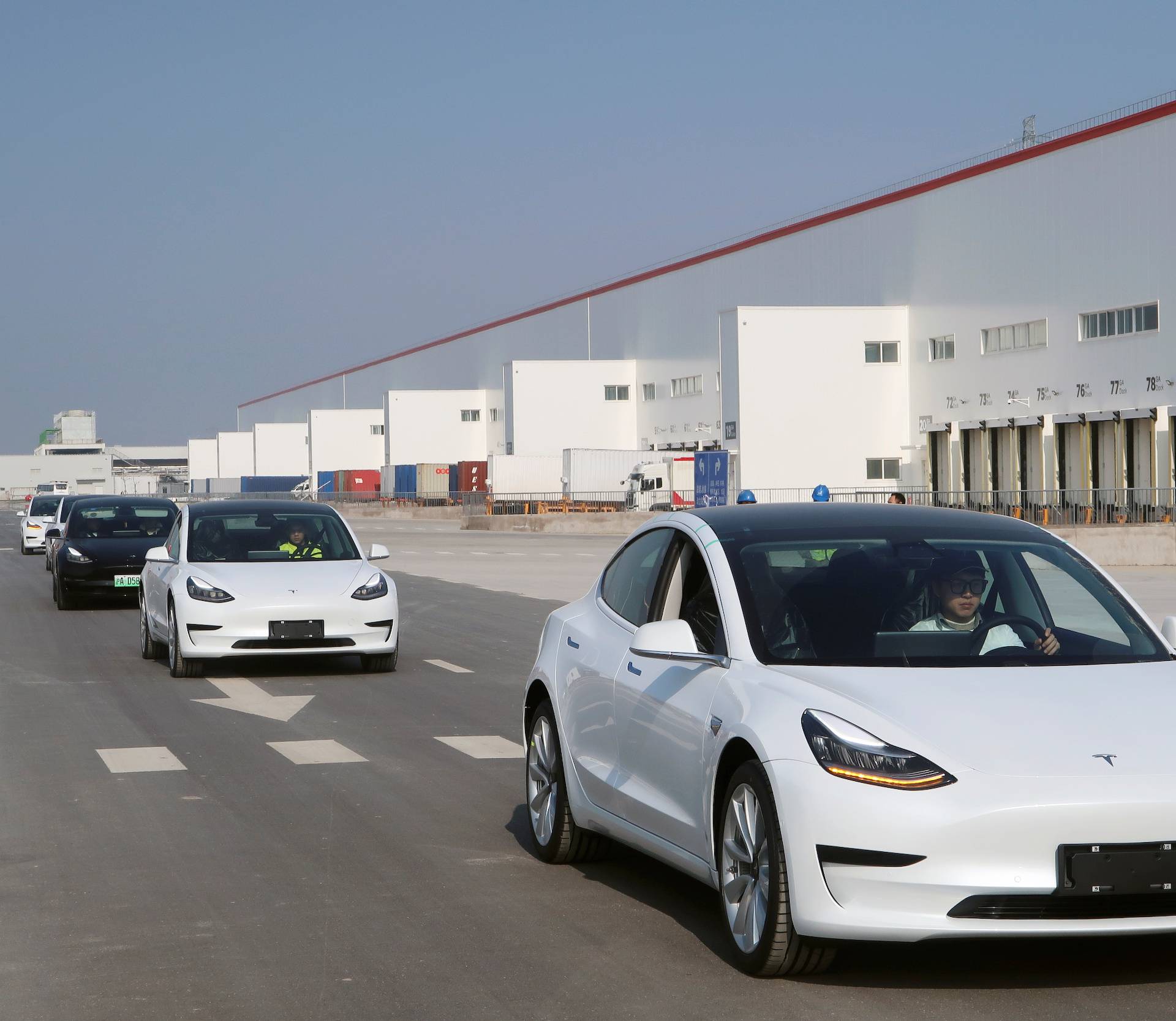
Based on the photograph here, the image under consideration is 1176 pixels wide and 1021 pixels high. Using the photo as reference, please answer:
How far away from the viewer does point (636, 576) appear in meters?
6.75

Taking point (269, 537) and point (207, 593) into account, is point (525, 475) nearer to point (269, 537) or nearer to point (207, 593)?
point (269, 537)

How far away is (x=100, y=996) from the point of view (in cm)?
515

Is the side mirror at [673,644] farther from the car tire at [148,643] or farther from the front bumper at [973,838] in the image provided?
the car tire at [148,643]

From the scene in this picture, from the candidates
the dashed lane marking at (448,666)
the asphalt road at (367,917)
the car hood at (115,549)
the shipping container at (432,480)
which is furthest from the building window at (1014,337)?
the shipping container at (432,480)

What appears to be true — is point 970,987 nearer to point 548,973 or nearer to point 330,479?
point 548,973

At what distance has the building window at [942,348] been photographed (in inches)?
2115

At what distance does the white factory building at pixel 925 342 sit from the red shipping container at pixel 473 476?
6.59 metres

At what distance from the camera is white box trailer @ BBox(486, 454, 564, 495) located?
72438 millimetres

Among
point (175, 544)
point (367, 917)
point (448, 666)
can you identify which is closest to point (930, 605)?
point (367, 917)

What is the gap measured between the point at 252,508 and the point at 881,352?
43551mm

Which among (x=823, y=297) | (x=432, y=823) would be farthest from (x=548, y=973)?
(x=823, y=297)

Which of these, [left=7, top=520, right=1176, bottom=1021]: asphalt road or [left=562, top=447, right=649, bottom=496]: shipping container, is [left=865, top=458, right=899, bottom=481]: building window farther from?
[left=7, top=520, right=1176, bottom=1021]: asphalt road

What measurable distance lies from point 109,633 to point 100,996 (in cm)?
1430

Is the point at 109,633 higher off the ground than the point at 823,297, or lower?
lower
